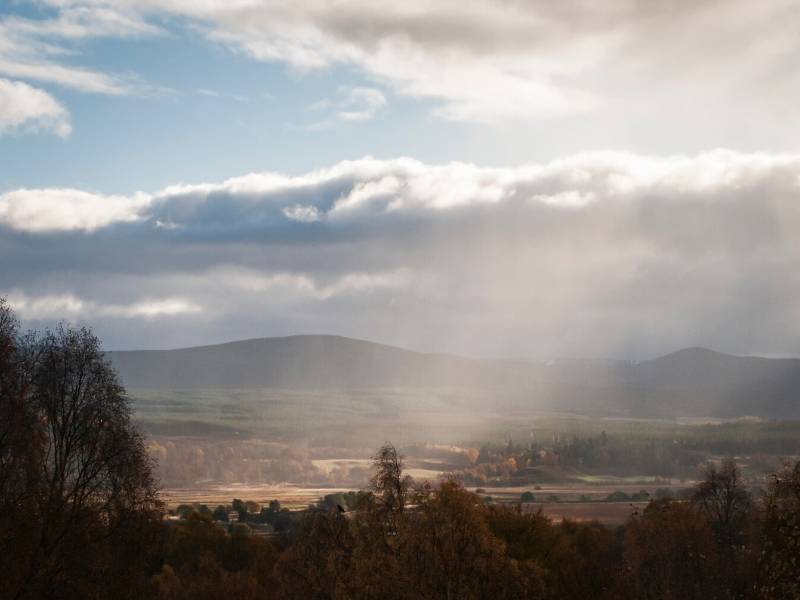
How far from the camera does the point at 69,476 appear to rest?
8831 cm

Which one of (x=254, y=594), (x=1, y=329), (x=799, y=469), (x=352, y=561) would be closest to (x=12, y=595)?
(x=1, y=329)

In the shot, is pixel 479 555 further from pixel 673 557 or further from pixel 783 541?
pixel 783 541

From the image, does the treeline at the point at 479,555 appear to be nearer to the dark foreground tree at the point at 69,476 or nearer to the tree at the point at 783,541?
the tree at the point at 783,541

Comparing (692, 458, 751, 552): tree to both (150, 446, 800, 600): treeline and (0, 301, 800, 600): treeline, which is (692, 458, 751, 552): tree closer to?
(150, 446, 800, 600): treeline

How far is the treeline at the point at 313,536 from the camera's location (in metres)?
72.4

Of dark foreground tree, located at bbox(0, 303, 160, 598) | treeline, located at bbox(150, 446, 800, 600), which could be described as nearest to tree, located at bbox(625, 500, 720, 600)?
treeline, located at bbox(150, 446, 800, 600)

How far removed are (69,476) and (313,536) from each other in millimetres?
39730

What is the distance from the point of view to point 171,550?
7052 inches

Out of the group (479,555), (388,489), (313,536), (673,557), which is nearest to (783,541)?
(479,555)

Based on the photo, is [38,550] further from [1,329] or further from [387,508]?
[387,508]

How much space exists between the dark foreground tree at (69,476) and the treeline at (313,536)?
5.3 inches

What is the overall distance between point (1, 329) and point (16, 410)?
6324 millimetres

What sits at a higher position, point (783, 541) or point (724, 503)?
point (783, 541)

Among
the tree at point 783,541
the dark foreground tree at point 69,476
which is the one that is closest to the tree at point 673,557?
the tree at point 783,541
